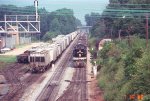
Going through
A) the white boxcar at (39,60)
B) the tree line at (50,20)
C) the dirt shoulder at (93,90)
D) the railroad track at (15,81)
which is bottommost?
the railroad track at (15,81)

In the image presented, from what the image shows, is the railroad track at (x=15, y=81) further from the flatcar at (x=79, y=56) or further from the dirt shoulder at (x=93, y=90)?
the flatcar at (x=79, y=56)

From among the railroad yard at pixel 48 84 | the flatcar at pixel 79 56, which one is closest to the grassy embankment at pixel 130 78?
the railroad yard at pixel 48 84

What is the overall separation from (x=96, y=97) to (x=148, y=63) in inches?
375

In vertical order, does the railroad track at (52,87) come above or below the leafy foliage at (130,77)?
below

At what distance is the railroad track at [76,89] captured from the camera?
107 feet

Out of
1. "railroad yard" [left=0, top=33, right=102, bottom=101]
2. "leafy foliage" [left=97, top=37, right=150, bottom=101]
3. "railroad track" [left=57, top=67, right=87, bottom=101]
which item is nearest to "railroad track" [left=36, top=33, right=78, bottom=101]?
"railroad yard" [left=0, top=33, right=102, bottom=101]

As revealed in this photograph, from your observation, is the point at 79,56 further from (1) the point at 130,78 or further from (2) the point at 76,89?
(1) the point at 130,78

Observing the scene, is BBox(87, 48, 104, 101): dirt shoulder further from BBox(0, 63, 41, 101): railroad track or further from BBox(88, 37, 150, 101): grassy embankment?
BBox(0, 63, 41, 101): railroad track

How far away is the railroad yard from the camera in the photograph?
1325 inches

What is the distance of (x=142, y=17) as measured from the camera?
77562 millimetres

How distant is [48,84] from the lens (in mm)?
40875

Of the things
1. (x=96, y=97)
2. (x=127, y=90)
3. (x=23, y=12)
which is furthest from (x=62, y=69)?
(x=23, y=12)

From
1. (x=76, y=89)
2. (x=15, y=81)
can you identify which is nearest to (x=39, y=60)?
(x=15, y=81)

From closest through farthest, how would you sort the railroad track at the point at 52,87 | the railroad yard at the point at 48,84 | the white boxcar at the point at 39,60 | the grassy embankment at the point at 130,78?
the grassy embankment at the point at 130,78 → the railroad track at the point at 52,87 → the railroad yard at the point at 48,84 → the white boxcar at the point at 39,60
